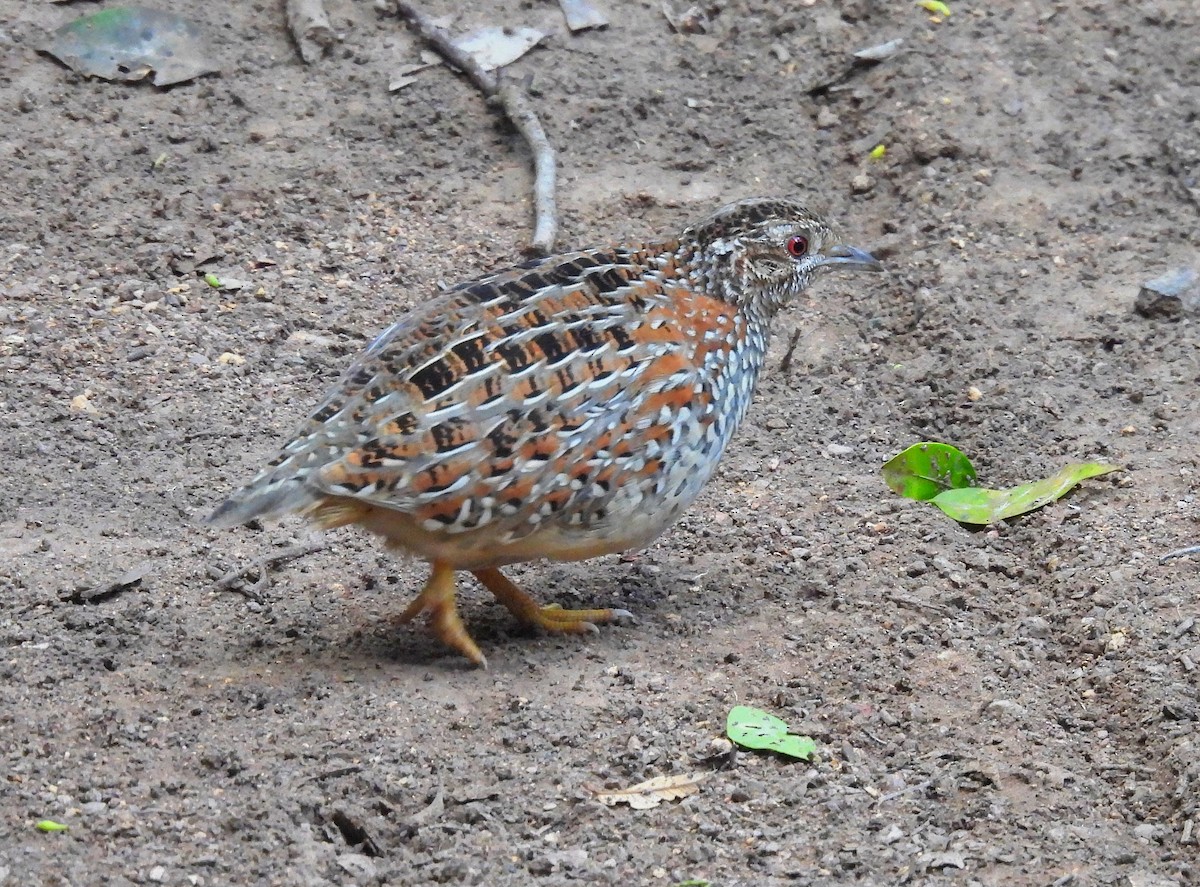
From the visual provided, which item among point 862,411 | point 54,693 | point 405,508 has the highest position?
point 405,508

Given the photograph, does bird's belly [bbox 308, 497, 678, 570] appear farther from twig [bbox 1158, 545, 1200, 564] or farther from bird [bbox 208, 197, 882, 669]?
twig [bbox 1158, 545, 1200, 564]

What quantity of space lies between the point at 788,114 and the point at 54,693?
6.17m

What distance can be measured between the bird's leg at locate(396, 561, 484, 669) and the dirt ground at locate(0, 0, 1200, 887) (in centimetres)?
11

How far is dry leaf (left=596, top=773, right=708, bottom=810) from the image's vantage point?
4.83 m

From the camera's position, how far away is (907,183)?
9016 millimetres

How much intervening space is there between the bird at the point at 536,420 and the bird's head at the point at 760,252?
0.01m

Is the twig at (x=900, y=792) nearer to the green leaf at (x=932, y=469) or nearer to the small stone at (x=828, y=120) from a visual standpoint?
the green leaf at (x=932, y=469)

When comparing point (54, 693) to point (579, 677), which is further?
point (579, 677)

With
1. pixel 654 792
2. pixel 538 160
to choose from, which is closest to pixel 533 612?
pixel 654 792

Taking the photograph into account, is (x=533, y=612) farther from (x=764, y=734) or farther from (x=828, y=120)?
(x=828, y=120)

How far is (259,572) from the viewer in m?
6.08

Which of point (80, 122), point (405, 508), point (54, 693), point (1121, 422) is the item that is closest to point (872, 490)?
point (1121, 422)

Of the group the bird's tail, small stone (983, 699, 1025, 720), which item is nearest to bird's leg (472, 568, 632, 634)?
the bird's tail

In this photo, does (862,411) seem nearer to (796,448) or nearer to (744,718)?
(796,448)
